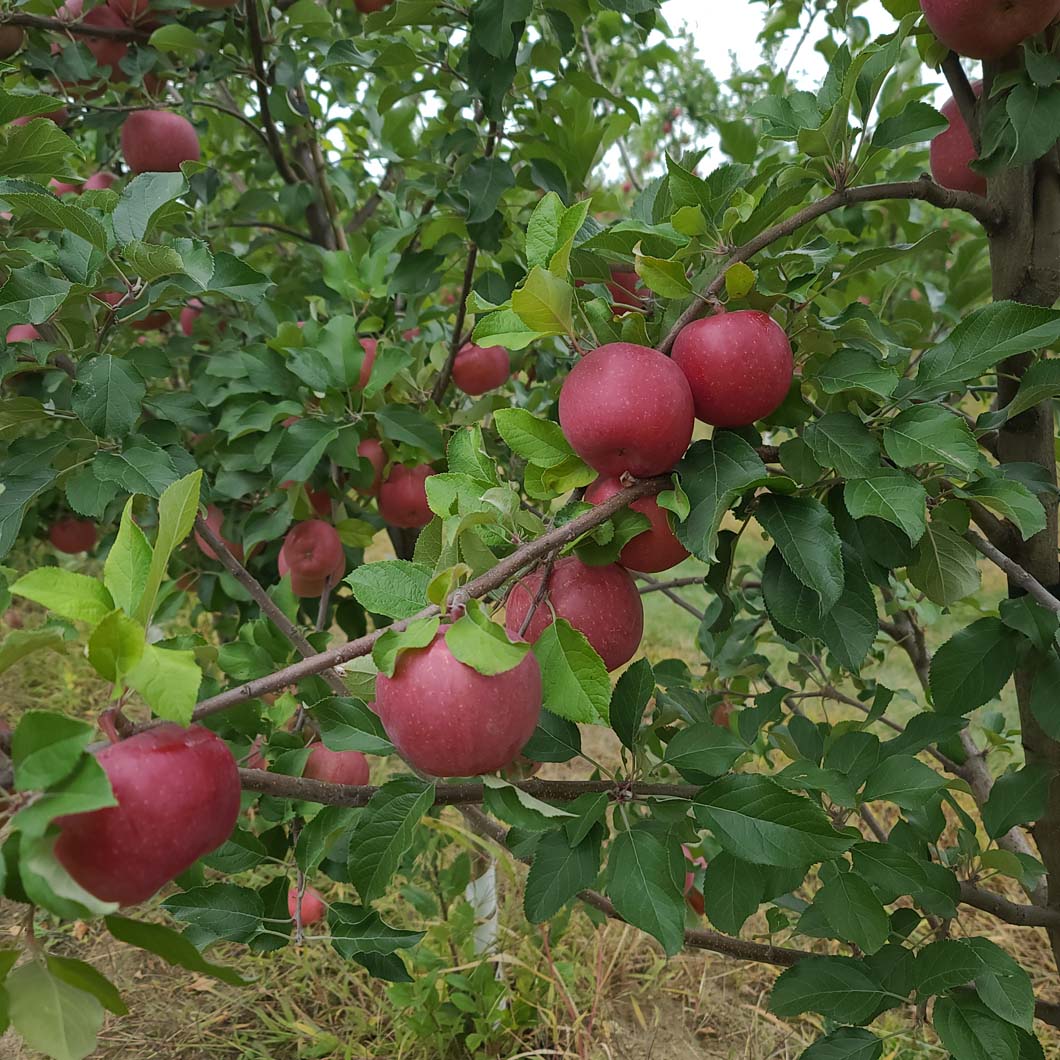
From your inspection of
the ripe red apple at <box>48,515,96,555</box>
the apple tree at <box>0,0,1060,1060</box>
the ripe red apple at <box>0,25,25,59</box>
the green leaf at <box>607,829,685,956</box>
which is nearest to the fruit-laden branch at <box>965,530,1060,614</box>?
the apple tree at <box>0,0,1060,1060</box>

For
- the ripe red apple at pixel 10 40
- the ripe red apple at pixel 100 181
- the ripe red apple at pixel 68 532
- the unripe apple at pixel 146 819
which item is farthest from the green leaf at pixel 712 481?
the ripe red apple at pixel 68 532

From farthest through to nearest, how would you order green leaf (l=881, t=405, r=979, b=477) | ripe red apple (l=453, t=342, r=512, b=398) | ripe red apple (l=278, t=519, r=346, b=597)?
ripe red apple (l=453, t=342, r=512, b=398) < ripe red apple (l=278, t=519, r=346, b=597) < green leaf (l=881, t=405, r=979, b=477)

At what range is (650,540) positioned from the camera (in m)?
0.66

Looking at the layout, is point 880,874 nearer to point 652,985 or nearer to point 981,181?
point 981,181

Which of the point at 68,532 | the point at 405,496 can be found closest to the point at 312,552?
the point at 405,496

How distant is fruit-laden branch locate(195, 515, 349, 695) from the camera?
0.90 meters

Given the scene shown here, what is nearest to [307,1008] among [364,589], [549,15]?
[364,589]

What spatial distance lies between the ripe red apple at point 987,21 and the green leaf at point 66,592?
748mm

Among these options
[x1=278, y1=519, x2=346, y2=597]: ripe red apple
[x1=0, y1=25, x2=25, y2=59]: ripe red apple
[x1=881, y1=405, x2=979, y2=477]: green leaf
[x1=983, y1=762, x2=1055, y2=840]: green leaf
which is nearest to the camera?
[x1=881, y1=405, x2=979, y2=477]: green leaf

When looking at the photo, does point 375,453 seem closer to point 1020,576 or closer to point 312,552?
point 312,552

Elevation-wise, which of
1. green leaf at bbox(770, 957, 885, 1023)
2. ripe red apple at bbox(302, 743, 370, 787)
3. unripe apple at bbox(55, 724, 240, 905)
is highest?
unripe apple at bbox(55, 724, 240, 905)

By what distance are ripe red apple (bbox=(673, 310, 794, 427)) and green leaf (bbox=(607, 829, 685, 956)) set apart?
34 centimetres

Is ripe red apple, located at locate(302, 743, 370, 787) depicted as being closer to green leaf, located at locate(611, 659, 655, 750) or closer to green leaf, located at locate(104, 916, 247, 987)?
green leaf, located at locate(611, 659, 655, 750)

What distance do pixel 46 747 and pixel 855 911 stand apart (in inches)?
26.7
